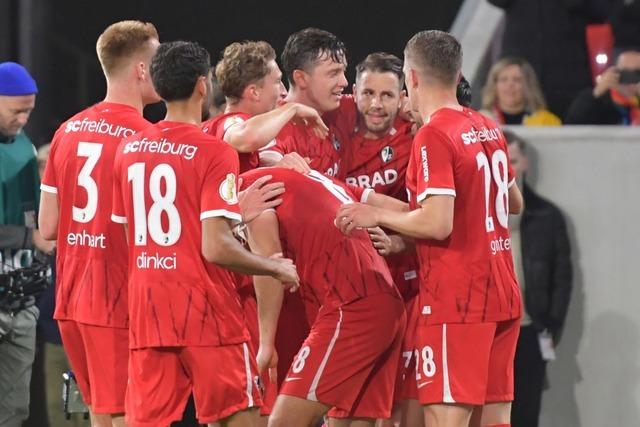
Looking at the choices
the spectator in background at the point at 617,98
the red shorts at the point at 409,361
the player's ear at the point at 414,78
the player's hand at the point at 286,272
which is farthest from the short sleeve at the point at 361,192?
the spectator in background at the point at 617,98

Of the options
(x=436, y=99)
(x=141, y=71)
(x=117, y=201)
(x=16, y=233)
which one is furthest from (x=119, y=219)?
(x=16, y=233)

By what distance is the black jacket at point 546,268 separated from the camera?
25.9 feet

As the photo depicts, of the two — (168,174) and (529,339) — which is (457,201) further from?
(529,339)

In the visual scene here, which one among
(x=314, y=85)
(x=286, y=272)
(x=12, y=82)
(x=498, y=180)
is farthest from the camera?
(x=12, y=82)

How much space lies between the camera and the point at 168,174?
5418mm

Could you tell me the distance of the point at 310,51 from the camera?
6.68 m

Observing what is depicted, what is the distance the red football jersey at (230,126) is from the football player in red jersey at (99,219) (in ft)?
1.06

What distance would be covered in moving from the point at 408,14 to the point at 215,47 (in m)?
1.44

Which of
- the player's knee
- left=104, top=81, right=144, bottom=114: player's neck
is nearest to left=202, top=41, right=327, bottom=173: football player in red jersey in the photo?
left=104, top=81, right=144, bottom=114: player's neck

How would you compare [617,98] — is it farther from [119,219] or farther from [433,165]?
[119,219]

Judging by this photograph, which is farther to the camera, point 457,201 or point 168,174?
point 457,201

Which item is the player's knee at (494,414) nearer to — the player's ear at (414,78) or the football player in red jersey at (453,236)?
the football player in red jersey at (453,236)

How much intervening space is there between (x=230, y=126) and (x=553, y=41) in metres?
3.48

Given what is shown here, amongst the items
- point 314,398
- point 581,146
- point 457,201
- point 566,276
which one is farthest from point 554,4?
point 314,398
